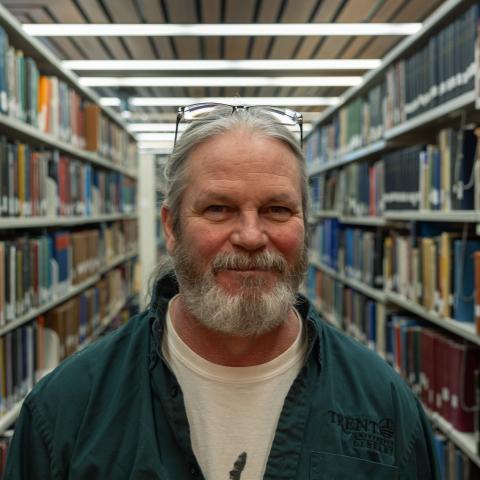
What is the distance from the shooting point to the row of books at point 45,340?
248cm

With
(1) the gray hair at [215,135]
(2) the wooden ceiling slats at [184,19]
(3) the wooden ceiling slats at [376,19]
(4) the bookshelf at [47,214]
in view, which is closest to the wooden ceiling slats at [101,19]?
(2) the wooden ceiling slats at [184,19]

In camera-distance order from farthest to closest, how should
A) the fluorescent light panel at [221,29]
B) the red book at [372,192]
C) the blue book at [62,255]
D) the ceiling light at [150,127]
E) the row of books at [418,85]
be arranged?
the ceiling light at [150,127], the fluorescent light panel at [221,29], the red book at [372,192], the blue book at [62,255], the row of books at [418,85]

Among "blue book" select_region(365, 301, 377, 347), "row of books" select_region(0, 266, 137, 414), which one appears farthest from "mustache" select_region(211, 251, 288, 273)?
"blue book" select_region(365, 301, 377, 347)

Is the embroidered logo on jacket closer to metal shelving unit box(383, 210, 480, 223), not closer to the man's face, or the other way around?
the man's face

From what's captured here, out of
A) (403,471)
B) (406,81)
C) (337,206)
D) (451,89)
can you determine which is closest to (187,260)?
(403,471)

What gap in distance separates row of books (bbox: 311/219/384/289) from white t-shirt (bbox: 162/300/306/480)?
2.52 meters

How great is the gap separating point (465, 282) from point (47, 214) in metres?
2.17

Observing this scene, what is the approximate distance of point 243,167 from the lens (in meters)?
1.15

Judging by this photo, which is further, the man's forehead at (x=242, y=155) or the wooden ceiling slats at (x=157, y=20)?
the wooden ceiling slats at (x=157, y=20)

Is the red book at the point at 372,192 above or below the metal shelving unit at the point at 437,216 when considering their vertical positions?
above

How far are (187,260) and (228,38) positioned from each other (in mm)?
4076

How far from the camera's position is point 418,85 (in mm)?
2742

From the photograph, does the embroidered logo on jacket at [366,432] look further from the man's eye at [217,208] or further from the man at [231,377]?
the man's eye at [217,208]

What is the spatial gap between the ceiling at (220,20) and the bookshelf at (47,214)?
2.27 feet
